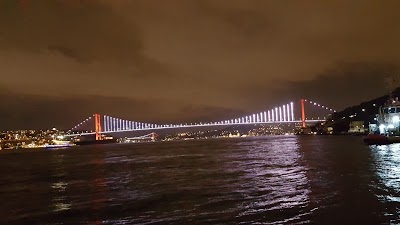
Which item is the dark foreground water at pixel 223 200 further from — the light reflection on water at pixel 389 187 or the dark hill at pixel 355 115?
the dark hill at pixel 355 115

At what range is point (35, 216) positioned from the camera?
15883 millimetres

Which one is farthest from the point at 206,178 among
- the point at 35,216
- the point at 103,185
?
the point at 35,216

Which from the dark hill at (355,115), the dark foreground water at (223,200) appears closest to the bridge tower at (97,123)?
the dark hill at (355,115)

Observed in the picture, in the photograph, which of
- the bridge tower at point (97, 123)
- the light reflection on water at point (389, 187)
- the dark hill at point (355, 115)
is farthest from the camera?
the bridge tower at point (97, 123)

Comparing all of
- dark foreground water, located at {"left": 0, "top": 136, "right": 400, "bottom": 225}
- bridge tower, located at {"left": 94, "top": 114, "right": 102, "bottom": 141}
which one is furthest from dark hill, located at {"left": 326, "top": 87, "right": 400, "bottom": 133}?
dark foreground water, located at {"left": 0, "top": 136, "right": 400, "bottom": 225}

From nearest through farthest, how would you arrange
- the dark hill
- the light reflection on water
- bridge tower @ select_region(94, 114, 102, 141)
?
the light reflection on water < the dark hill < bridge tower @ select_region(94, 114, 102, 141)

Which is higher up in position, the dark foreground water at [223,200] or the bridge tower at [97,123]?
the bridge tower at [97,123]

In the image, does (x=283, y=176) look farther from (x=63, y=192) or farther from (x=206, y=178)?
(x=63, y=192)

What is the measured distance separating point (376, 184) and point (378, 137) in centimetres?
4359

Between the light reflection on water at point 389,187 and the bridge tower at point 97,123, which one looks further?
the bridge tower at point 97,123

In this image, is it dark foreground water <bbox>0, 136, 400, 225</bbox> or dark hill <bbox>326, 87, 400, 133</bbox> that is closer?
dark foreground water <bbox>0, 136, 400, 225</bbox>

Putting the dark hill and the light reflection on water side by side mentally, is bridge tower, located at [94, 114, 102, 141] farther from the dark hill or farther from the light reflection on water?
the light reflection on water

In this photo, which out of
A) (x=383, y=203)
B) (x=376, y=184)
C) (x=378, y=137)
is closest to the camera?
(x=383, y=203)

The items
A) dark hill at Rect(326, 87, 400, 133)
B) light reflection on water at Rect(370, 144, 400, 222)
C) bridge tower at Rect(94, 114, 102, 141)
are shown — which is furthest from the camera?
bridge tower at Rect(94, 114, 102, 141)
